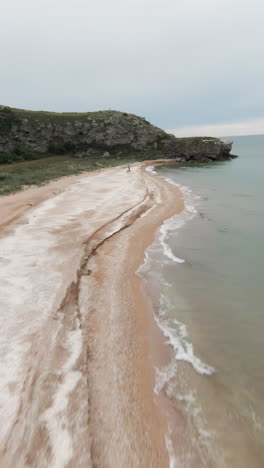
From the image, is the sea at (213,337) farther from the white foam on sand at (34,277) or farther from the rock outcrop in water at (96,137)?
the rock outcrop in water at (96,137)

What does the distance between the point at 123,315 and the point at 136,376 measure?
1719 mm

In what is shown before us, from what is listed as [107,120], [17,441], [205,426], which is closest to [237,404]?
[205,426]

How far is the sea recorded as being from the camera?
3.54m

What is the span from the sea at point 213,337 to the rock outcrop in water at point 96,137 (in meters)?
51.4

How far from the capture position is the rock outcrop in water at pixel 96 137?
57.0 m

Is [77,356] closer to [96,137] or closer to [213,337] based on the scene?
[213,337]

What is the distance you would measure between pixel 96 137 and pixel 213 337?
64476 millimetres

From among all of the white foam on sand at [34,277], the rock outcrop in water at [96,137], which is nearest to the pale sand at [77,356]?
the white foam on sand at [34,277]

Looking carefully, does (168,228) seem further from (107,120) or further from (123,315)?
(107,120)

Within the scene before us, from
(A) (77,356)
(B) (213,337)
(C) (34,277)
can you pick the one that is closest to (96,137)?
(C) (34,277)

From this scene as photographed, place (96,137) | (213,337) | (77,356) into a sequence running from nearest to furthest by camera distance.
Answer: (77,356) < (213,337) < (96,137)

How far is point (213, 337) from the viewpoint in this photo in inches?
219

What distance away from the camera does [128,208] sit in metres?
16.0

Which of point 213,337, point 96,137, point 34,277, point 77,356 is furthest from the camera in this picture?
point 96,137
